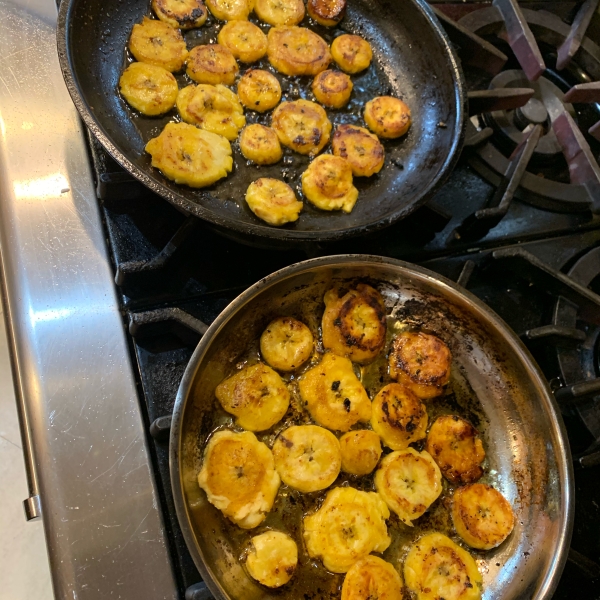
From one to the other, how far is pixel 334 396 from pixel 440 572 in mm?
521

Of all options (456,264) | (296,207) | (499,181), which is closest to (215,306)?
→ (296,207)

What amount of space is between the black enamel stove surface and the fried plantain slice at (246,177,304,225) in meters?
0.11

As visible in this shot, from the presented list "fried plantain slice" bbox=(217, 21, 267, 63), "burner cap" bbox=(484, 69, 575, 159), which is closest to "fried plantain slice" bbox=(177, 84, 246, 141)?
"fried plantain slice" bbox=(217, 21, 267, 63)

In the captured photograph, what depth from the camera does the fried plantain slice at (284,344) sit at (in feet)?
4.87

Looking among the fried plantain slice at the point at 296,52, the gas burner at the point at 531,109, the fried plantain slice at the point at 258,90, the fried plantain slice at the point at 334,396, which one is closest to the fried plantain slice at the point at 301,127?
the fried plantain slice at the point at 258,90

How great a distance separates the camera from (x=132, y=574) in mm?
1278

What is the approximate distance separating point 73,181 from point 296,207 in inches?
27.0

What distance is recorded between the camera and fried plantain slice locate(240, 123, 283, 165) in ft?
5.64

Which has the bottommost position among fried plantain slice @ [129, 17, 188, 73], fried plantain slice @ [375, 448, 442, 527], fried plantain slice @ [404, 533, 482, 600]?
fried plantain slice @ [404, 533, 482, 600]

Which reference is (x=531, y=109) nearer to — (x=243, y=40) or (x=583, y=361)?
(x=583, y=361)

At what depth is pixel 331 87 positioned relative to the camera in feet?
6.14

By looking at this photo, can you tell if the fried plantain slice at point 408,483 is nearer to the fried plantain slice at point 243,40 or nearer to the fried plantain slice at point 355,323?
the fried plantain slice at point 355,323

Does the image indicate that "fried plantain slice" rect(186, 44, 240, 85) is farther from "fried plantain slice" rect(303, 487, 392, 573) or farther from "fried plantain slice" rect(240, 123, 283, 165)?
"fried plantain slice" rect(303, 487, 392, 573)

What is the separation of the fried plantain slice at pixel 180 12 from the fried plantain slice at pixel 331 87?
0.47 m
